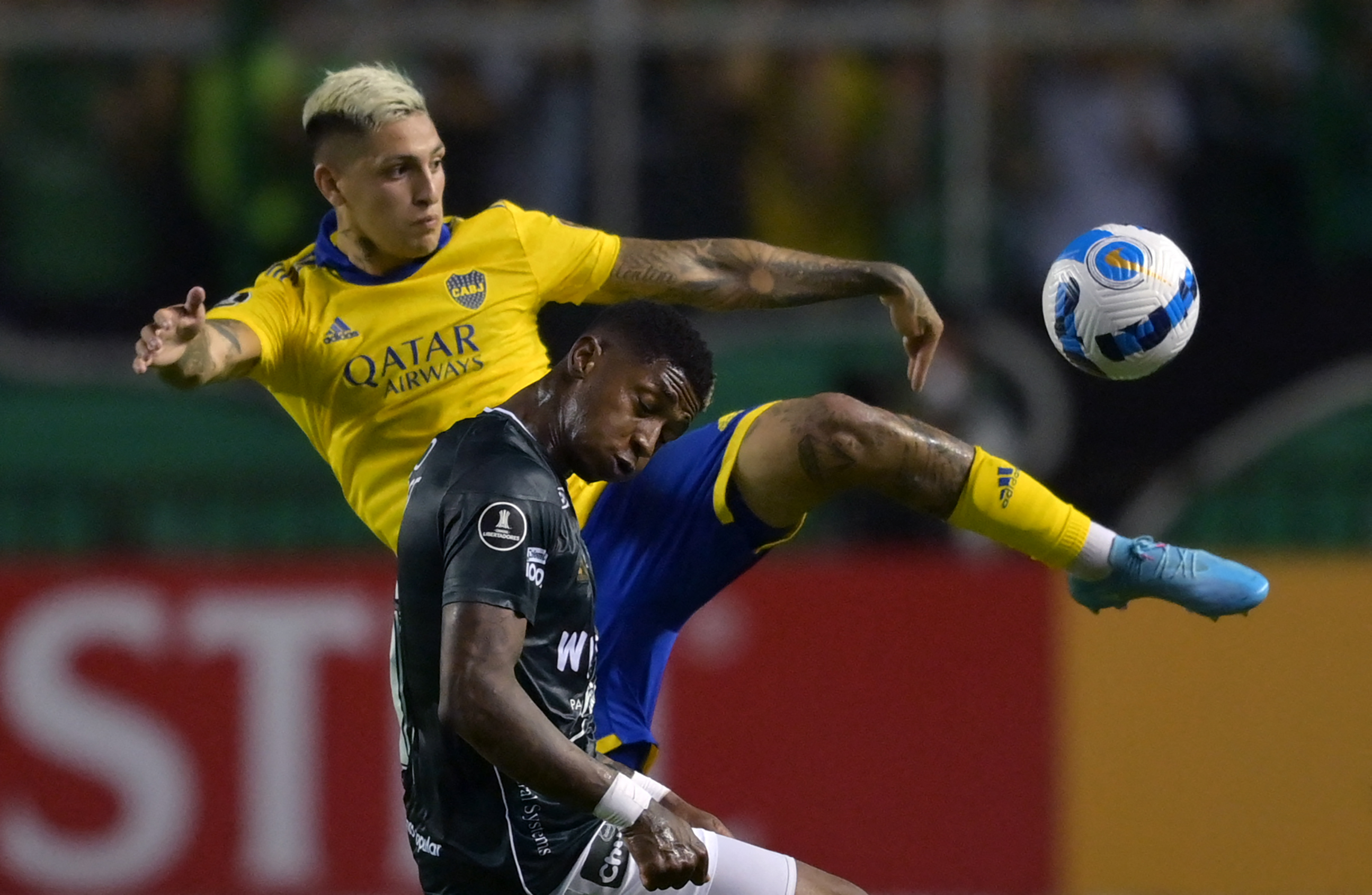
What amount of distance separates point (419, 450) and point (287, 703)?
136 inches

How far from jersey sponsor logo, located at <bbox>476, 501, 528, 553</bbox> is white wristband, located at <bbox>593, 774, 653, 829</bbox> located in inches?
20.1

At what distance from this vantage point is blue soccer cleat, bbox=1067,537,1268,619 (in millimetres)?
5219

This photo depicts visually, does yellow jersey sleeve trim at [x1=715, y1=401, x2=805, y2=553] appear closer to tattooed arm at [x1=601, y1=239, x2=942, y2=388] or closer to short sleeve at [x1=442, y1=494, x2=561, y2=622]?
tattooed arm at [x1=601, y1=239, x2=942, y2=388]

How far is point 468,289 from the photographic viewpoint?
5496 millimetres

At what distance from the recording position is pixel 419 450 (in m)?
5.42

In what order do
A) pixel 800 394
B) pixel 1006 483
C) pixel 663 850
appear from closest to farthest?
pixel 663 850
pixel 1006 483
pixel 800 394

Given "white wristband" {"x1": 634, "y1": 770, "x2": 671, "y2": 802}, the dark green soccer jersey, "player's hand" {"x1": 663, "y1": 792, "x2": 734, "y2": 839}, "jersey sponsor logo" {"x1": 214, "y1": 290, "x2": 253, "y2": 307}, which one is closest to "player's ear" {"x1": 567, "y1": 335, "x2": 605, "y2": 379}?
the dark green soccer jersey

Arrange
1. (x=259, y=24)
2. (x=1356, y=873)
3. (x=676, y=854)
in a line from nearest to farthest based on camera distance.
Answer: (x=676, y=854) → (x=1356, y=873) → (x=259, y=24)

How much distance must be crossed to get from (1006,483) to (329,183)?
1951 mm

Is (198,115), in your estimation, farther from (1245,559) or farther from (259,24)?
(1245,559)

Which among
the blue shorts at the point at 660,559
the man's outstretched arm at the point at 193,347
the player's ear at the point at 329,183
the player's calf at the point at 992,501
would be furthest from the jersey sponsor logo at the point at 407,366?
the player's calf at the point at 992,501

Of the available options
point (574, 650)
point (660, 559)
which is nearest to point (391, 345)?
point (660, 559)

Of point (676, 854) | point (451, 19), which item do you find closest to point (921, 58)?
point (451, 19)

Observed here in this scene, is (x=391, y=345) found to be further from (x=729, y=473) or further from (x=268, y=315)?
(x=729, y=473)
